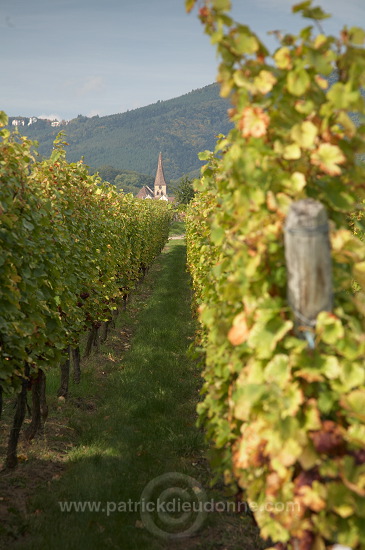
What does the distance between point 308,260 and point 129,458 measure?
14.1ft

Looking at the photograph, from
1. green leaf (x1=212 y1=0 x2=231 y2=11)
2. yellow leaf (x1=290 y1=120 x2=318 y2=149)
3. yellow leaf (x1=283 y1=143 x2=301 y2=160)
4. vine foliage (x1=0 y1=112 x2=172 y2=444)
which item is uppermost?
green leaf (x1=212 y1=0 x2=231 y2=11)

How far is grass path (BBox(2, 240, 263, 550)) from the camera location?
427 centimetres

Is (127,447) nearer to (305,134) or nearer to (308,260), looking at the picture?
(308,260)

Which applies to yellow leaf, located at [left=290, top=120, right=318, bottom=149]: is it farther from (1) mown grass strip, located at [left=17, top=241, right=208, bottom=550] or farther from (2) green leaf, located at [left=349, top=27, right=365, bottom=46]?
(1) mown grass strip, located at [left=17, top=241, right=208, bottom=550]

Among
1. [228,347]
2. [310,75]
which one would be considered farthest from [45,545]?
[310,75]

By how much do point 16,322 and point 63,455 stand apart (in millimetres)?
2274

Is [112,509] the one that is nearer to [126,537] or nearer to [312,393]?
[126,537]

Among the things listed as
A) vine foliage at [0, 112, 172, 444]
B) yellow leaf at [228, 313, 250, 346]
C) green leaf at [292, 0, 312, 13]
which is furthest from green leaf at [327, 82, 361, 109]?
vine foliage at [0, 112, 172, 444]

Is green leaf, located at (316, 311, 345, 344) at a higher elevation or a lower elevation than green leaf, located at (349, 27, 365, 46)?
lower

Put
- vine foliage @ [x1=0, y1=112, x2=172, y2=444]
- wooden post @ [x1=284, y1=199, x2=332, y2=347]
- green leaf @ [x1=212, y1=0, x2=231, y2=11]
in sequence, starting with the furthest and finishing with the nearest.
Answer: vine foliage @ [x1=0, y1=112, x2=172, y2=444] < green leaf @ [x1=212, y1=0, x2=231, y2=11] < wooden post @ [x1=284, y1=199, x2=332, y2=347]

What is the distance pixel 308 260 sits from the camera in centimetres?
205

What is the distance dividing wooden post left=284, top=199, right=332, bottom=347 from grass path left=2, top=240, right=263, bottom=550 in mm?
2969

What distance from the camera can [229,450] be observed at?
3.22 metres

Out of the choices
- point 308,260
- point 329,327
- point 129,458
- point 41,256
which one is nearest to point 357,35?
point 308,260
